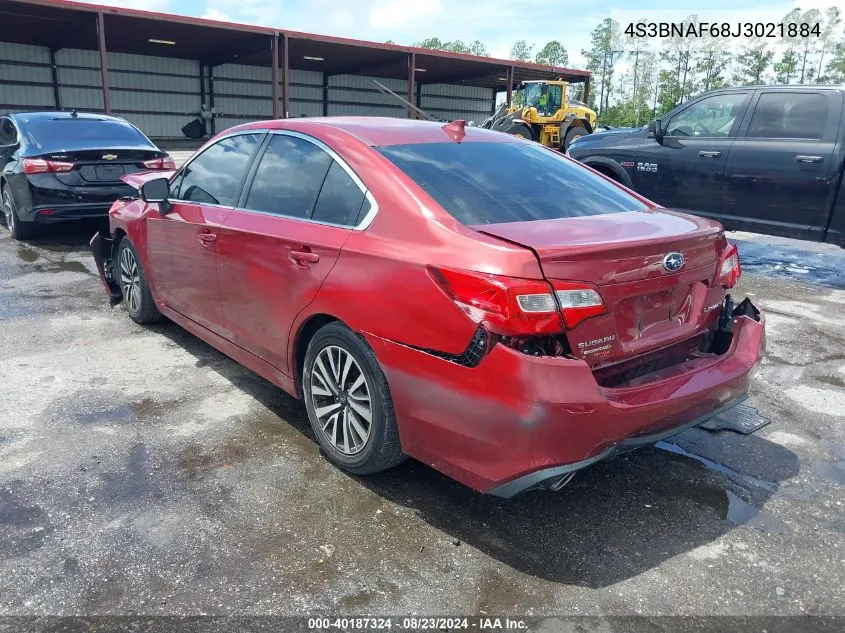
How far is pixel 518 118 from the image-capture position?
2353 cm

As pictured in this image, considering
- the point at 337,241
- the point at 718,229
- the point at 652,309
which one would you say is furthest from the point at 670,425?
the point at 337,241

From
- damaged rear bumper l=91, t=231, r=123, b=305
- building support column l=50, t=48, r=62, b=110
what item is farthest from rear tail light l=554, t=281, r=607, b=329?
building support column l=50, t=48, r=62, b=110

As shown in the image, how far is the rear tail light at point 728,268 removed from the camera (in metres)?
3.05

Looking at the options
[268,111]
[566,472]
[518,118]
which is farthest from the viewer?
[268,111]

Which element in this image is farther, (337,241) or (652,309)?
(337,241)

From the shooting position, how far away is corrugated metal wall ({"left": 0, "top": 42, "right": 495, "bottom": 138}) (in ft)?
87.0

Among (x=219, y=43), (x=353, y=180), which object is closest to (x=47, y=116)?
(x=353, y=180)

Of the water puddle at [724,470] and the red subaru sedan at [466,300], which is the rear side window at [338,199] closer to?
the red subaru sedan at [466,300]

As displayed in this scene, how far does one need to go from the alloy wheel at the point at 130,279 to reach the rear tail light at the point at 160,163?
11.2 ft

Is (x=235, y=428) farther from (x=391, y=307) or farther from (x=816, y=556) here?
(x=816, y=556)

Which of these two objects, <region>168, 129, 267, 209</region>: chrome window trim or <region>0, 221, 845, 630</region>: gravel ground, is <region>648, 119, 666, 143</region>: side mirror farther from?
<region>168, 129, 267, 209</region>: chrome window trim

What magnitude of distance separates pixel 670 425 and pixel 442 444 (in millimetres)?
892

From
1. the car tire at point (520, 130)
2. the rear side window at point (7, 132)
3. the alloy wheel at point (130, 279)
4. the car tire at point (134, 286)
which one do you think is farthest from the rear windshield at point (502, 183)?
the car tire at point (520, 130)

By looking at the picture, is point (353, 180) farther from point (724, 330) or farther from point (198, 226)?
point (724, 330)
